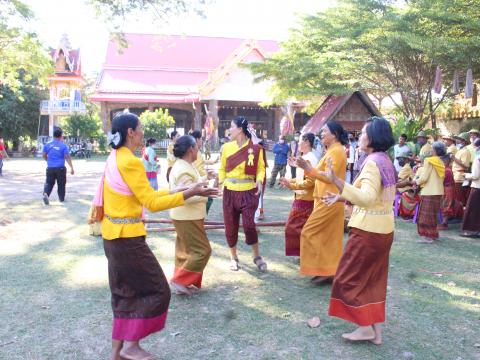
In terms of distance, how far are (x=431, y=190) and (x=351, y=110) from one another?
9808 mm

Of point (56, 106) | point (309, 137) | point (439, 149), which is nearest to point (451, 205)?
point (439, 149)

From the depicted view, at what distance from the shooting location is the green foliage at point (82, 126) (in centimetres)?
2672

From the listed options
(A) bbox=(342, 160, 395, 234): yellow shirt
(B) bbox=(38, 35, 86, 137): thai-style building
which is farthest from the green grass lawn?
(B) bbox=(38, 35, 86, 137): thai-style building

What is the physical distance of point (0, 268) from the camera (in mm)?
5531

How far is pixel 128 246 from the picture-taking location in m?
3.18

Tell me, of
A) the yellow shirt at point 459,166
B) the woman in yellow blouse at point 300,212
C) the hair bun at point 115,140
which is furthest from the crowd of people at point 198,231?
the yellow shirt at point 459,166

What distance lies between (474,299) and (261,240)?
124 inches

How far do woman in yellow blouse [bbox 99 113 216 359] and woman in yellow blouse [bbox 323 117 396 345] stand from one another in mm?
1261

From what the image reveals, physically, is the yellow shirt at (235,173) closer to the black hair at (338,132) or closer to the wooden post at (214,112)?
the black hair at (338,132)

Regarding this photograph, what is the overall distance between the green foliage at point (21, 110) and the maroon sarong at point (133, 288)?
91.5 ft

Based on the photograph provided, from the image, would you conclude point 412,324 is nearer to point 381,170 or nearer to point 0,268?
point 381,170

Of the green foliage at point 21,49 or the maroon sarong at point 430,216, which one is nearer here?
the maroon sarong at point 430,216

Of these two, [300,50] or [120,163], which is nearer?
[120,163]

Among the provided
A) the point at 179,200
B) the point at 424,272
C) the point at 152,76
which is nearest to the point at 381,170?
the point at 179,200
